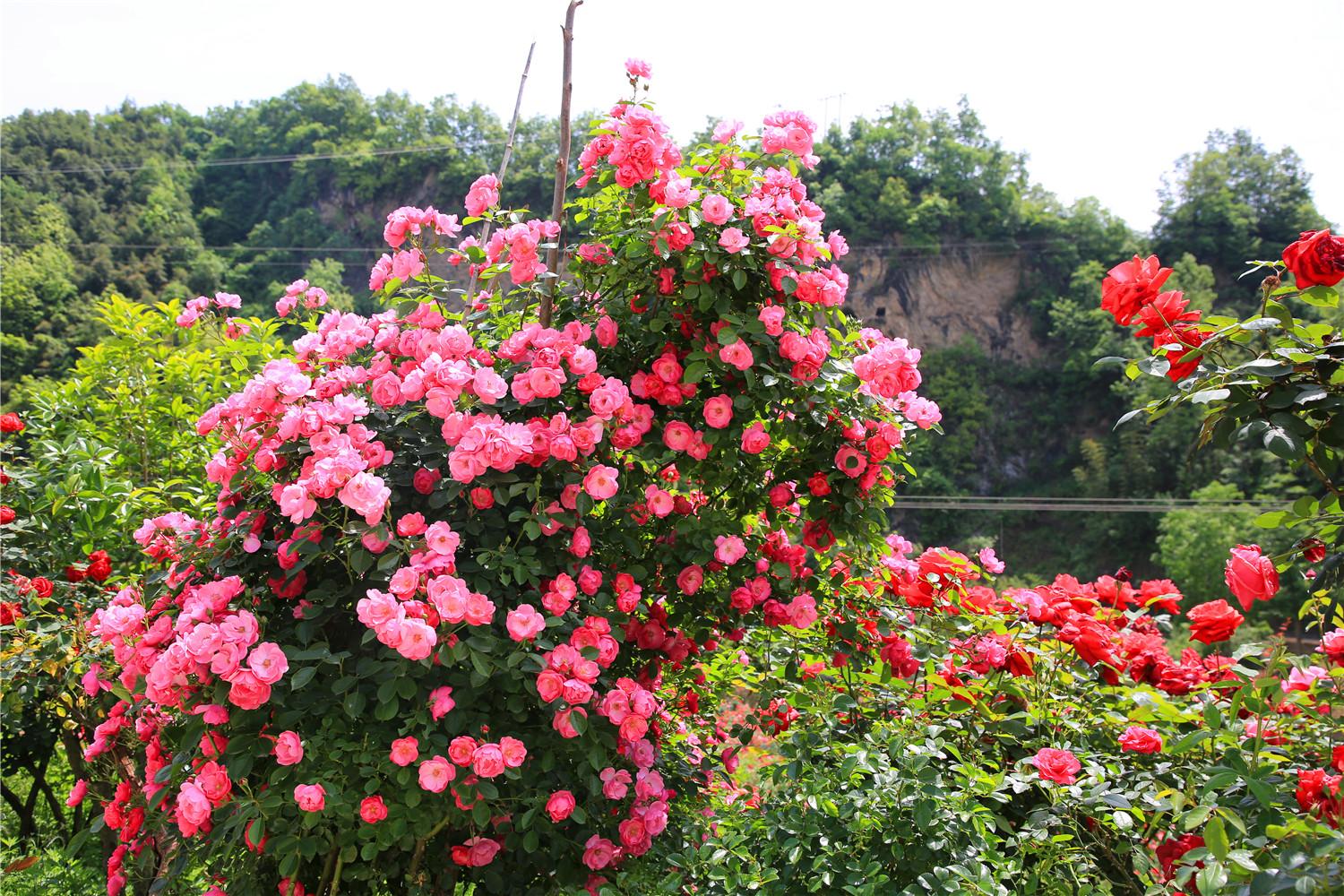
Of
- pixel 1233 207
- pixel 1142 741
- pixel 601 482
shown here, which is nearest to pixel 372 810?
pixel 601 482

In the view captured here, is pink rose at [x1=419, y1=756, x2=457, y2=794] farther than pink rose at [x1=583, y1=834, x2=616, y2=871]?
No

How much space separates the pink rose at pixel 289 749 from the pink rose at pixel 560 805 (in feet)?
1.40

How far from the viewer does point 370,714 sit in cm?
160

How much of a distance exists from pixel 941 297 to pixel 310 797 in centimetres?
4272

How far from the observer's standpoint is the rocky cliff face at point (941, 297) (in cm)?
4088

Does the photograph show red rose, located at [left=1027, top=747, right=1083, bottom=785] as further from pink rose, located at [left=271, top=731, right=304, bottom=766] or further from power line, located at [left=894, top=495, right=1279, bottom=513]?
power line, located at [left=894, top=495, right=1279, bottom=513]

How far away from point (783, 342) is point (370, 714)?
1.02 meters

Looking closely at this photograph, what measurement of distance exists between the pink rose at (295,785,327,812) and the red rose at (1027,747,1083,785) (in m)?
1.18

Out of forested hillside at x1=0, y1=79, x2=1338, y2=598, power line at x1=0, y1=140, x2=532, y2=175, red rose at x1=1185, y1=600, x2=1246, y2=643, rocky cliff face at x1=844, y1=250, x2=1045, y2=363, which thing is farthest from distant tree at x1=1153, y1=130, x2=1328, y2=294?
red rose at x1=1185, y1=600, x2=1246, y2=643

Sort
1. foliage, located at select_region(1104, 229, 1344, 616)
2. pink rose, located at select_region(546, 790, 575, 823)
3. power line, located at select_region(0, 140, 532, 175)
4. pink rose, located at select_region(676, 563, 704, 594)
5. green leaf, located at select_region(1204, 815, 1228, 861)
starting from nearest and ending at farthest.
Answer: green leaf, located at select_region(1204, 815, 1228, 861) → foliage, located at select_region(1104, 229, 1344, 616) → pink rose, located at select_region(546, 790, 575, 823) → pink rose, located at select_region(676, 563, 704, 594) → power line, located at select_region(0, 140, 532, 175)

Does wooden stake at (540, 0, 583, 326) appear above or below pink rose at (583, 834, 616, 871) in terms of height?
above

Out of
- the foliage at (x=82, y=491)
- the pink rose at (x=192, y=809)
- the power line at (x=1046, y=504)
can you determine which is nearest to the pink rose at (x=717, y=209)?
the pink rose at (x=192, y=809)

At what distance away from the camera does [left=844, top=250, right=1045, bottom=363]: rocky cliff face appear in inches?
1609

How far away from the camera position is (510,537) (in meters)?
1.73
